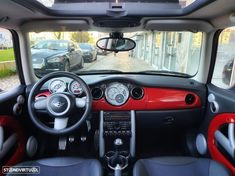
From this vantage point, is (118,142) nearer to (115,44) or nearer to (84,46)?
(115,44)

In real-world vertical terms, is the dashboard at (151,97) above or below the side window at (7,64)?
below

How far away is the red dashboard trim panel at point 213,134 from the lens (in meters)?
2.21

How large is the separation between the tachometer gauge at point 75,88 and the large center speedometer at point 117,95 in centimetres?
36

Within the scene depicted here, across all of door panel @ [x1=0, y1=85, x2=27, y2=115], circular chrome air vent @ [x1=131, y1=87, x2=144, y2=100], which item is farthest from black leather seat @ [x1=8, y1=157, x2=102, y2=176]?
circular chrome air vent @ [x1=131, y1=87, x2=144, y2=100]

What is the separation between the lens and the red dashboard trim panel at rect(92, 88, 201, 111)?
2.61 meters

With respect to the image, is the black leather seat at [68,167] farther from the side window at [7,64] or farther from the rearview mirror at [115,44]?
the rearview mirror at [115,44]

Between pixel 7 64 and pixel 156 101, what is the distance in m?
1.70

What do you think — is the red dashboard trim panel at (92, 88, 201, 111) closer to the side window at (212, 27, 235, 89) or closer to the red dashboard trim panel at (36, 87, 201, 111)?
the red dashboard trim panel at (36, 87, 201, 111)

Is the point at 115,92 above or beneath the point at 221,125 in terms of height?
above

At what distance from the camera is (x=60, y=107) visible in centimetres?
206

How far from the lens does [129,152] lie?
262 cm

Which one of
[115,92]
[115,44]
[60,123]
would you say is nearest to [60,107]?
[60,123]

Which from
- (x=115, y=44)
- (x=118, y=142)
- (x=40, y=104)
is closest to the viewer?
(x=40, y=104)

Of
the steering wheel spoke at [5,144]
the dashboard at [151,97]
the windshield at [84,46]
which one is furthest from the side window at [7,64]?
the windshield at [84,46]
